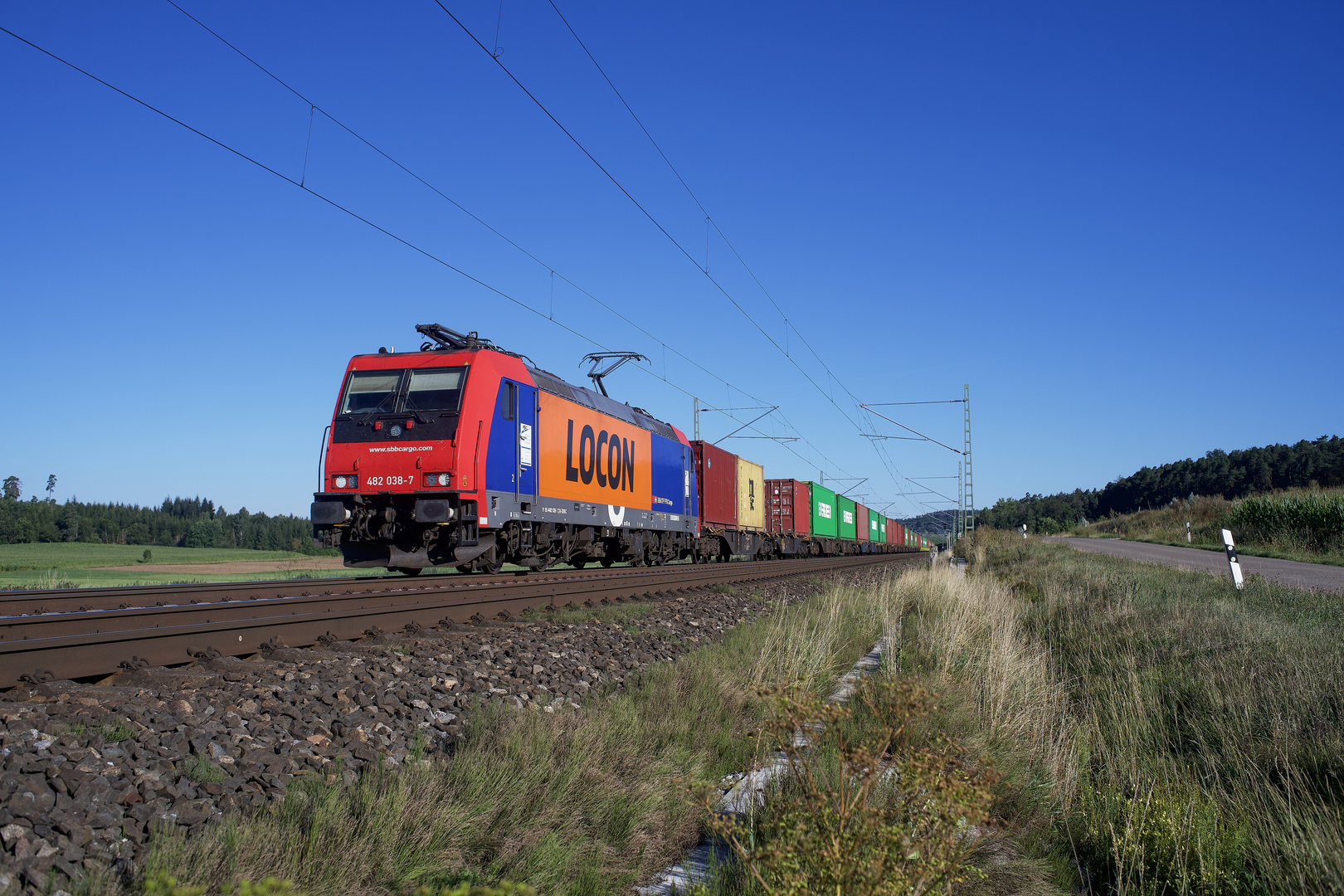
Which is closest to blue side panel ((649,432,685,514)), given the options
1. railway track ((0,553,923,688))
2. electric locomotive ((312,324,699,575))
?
electric locomotive ((312,324,699,575))

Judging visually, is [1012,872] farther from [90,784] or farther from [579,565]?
[579,565]

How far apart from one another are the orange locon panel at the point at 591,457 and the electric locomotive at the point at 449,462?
0.16ft

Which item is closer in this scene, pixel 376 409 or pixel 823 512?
pixel 376 409

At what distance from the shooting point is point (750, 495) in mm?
31156

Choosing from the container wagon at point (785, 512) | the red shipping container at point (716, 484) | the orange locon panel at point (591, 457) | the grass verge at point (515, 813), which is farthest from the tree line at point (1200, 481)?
the grass verge at point (515, 813)

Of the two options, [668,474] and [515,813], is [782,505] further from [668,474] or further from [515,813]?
[515,813]

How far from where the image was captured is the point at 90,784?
3127 millimetres

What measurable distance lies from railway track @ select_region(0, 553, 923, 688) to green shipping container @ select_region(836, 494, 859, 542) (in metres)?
34.2

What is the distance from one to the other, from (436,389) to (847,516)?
127ft

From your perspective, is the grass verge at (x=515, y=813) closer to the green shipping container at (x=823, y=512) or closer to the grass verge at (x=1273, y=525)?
the grass verge at (x=1273, y=525)

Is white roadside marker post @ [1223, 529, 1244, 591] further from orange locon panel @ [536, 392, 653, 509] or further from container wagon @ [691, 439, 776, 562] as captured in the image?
container wagon @ [691, 439, 776, 562]

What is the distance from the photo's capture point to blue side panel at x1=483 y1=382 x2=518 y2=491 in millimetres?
13102

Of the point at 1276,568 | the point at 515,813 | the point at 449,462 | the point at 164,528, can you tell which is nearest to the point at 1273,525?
the point at 1276,568

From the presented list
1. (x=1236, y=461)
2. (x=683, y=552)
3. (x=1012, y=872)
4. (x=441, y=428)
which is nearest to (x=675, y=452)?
(x=683, y=552)
